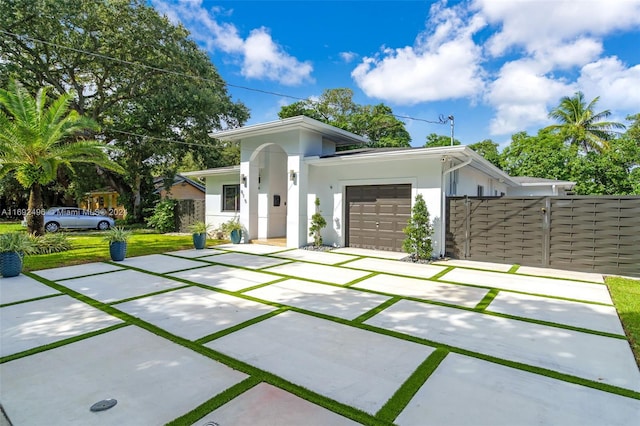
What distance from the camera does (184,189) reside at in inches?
916

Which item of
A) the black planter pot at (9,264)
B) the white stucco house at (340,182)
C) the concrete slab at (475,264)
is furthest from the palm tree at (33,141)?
the concrete slab at (475,264)

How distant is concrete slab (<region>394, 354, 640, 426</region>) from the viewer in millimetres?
2367

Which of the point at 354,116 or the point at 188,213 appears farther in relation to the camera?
the point at 354,116

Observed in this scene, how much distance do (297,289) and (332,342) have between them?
2.35 meters

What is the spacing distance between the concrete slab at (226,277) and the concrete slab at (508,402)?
410 centimetres

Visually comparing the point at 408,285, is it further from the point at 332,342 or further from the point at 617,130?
the point at 617,130

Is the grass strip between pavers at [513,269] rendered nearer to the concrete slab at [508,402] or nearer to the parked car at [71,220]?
the concrete slab at [508,402]

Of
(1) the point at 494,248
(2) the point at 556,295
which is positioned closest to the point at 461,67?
(1) the point at 494,248

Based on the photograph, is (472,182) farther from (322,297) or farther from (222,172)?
(222,172)

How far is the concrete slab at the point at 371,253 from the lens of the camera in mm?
9461

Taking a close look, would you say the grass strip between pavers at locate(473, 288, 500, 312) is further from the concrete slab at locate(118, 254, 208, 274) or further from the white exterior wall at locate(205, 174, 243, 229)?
the white exterior wall at locate(205, 174, 243, 229)

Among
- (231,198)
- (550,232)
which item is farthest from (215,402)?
(231,198)

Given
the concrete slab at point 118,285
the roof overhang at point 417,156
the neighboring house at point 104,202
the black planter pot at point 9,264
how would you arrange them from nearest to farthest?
the concrete slab at point 118,285 < the black planter pot at point 9,264 < the roof overhang at point 417,156 < the neighboring house at point 104,202

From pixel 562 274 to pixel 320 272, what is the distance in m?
5.47
